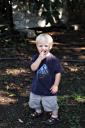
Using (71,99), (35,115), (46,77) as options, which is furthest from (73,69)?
(46,77)

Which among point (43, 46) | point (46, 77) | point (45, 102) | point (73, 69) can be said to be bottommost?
point (73, 69)

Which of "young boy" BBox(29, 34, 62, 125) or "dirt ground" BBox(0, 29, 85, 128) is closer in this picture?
"young boy" BBox(29, 34, 62, 125)

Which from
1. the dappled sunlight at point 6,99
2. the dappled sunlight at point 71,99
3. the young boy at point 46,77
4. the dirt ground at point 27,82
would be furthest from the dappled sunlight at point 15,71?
the young boy at point 46,77

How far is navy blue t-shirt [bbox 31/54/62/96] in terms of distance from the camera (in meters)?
5.14

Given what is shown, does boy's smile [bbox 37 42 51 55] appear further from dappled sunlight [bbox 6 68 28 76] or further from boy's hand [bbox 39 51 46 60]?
dappled sunlight [bbox 6 68 28 76]

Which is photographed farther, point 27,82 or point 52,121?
point 27,82

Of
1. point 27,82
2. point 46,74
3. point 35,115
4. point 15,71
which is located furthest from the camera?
point 15,71

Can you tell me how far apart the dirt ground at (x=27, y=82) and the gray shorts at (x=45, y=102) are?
178mm

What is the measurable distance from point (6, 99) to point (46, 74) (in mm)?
1218

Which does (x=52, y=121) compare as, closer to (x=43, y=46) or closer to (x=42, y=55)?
(x=42, y=55)

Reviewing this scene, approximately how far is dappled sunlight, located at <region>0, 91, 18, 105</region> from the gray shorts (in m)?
0.68

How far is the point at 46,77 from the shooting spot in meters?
5.16

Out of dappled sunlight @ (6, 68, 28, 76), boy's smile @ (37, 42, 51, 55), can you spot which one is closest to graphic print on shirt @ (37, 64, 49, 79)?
boy's smile @ (37, 42, 51, 55)

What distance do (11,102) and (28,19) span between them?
Result: 7.00 metres
